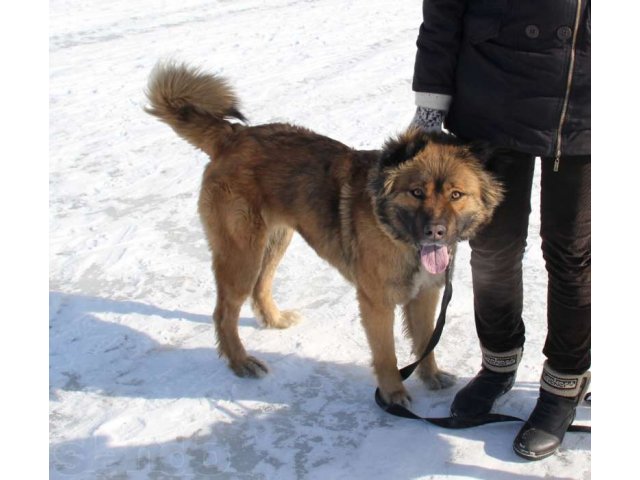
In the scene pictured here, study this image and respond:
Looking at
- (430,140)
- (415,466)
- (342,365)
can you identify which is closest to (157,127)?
(342,365)

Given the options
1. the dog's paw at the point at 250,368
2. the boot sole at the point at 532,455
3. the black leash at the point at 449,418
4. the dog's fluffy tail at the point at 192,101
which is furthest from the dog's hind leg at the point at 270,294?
the boot sole at the point at 532,455

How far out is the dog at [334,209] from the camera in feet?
9.06

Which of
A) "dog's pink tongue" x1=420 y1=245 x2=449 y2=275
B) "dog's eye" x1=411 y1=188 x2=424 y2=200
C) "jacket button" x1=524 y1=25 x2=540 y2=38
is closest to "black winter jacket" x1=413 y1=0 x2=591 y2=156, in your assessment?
"jacket button" x1=524 y1=25 x2=540 y2=38

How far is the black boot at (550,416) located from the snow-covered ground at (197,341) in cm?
6

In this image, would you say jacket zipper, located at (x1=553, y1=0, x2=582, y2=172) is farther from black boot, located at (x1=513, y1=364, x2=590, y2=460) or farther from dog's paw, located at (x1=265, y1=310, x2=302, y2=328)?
dog's paw, located at (x1=265, y1=310, x2=302, y2=328)

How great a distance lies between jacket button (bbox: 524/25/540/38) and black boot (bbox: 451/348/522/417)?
1439 millimetres

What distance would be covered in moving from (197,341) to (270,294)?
49cm

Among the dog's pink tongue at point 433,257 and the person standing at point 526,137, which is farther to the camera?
the dog's pink tongue at point 433,257

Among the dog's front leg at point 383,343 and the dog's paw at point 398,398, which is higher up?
the dog's front leg at point 383,343

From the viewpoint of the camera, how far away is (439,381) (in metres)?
3.35

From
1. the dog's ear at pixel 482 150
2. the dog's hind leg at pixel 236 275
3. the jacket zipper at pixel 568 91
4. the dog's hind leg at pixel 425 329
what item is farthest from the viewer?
the dog's hind leg at pixel 236 275

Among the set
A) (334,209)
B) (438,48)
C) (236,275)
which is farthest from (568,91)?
(236,275)

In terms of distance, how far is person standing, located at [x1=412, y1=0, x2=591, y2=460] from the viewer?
2.36 metres

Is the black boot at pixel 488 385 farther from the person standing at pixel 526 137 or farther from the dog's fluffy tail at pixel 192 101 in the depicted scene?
the dog's fluffy tail at pixel 192 101
